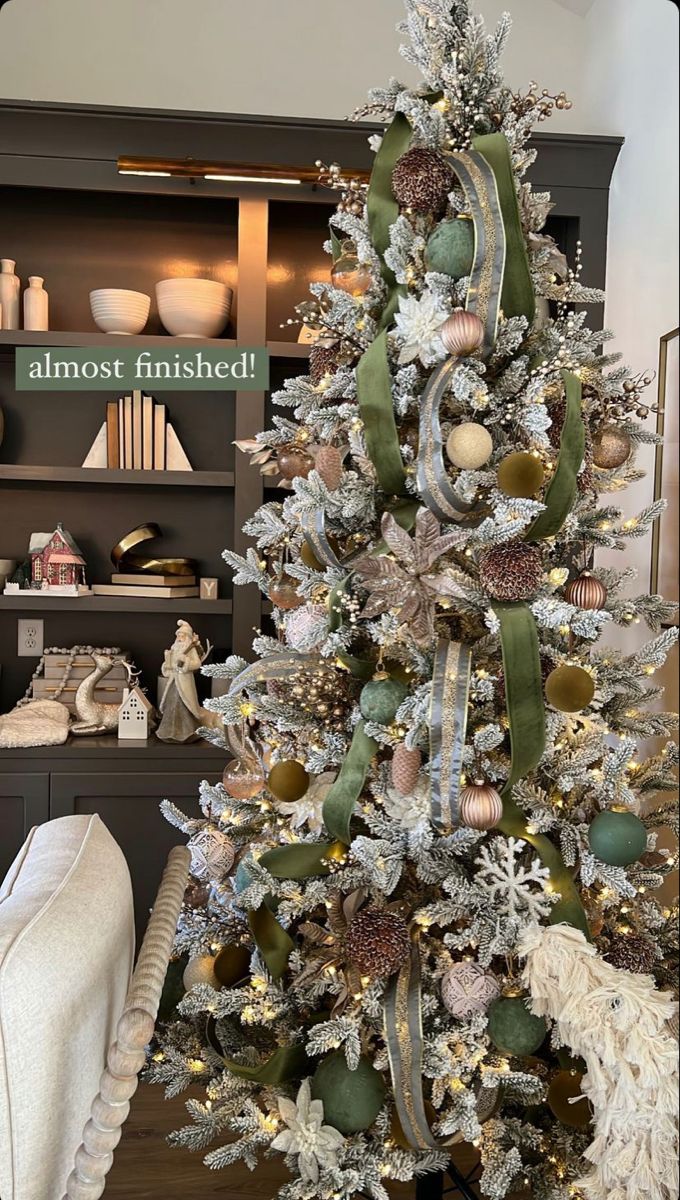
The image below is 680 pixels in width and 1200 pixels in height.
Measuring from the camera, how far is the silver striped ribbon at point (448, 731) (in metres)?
1.22

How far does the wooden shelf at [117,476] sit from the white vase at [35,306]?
0.43m

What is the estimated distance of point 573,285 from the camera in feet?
4.94

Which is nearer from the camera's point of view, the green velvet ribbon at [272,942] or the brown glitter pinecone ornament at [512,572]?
the brown glitter pinecone ornament at [512,572]

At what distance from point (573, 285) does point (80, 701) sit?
1952 mm

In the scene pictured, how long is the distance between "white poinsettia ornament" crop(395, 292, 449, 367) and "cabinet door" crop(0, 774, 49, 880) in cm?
188

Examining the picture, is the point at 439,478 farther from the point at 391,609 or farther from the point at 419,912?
the point at 419,912

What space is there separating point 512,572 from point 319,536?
29 centimetres

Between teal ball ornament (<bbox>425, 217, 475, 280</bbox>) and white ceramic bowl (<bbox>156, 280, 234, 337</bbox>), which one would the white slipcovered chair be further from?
white ceramic bowl (<bbox>156, 280, 234, 337</bbox>)

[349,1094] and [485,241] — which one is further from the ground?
[485,241]

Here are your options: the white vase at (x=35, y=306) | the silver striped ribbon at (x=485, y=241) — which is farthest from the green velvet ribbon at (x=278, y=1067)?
the white vase at (x=35, y=306)

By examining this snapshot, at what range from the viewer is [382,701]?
1.30 metres

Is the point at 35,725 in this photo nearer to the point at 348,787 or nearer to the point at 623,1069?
the point at 348,787

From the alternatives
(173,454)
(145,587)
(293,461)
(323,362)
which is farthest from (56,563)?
(323,362)

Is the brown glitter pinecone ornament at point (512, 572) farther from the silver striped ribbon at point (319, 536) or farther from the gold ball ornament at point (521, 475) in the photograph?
the silver striped ribbon at point (319, 536)
